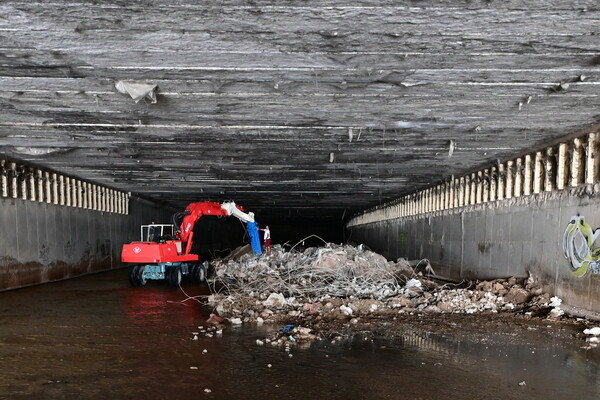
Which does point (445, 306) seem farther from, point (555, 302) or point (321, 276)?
point (321, 276)

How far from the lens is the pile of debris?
30.9ft

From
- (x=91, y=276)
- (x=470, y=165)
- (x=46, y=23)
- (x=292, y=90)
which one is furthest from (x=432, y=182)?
(x=46, y=23)

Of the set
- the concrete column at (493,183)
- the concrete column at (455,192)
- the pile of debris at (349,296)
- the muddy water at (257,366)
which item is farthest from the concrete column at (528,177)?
the muddy water at (257,366)

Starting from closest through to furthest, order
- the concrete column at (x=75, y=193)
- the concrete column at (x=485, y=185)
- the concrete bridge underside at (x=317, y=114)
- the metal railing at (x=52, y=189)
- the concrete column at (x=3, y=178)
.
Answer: the concrete bridge underside at (x=317, y=114), the concrete column at (x=3, y=178), the metal railing at (x=52, y=189), the concrete column at (x=485, y=185), the concrete column at (x=75, y=193)

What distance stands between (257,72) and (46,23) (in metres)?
2.63

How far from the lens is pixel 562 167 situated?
9.99 metres

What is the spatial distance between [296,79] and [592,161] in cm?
570

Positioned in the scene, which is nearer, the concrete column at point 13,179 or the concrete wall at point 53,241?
the concrete wall at point 53,241

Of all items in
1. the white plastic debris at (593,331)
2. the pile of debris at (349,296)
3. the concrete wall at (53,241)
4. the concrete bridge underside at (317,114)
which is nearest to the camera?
the concrete bridge underside at (317,114)

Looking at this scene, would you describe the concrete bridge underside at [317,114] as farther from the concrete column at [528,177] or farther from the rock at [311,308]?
the rock at [311,308]

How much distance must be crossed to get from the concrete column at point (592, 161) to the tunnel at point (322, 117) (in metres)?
0.03

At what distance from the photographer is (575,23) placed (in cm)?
522

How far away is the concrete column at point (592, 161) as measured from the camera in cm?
898

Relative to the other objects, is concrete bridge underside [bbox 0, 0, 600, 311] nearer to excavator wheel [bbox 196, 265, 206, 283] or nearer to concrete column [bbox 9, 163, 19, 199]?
concrete column [bbox 9, 163, 19, 199]
